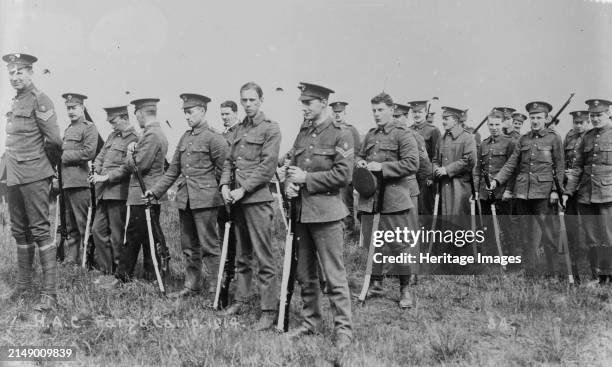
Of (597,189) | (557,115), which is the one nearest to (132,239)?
(597,189)

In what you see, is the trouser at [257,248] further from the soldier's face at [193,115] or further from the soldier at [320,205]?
the soldier's face at [193,115]

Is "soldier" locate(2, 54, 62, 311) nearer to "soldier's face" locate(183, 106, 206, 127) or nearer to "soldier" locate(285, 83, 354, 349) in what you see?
"soldier's face" locate(183, 106, 206, 127)

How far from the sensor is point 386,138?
5746mm

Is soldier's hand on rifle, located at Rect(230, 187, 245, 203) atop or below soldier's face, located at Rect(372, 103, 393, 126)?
below

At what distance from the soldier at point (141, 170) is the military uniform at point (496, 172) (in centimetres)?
459

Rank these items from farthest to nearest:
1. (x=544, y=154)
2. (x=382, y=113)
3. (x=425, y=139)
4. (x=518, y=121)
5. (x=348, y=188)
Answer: (x=518, y=121) < (x=348, y=188) < (x=425, y=139) < (x=544, y=154) < (x=382, y=113)

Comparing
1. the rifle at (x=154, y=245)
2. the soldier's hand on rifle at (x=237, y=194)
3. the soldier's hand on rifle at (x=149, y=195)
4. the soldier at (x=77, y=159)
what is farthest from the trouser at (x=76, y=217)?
the soldier's hand on rifle at (x=237, y=194)

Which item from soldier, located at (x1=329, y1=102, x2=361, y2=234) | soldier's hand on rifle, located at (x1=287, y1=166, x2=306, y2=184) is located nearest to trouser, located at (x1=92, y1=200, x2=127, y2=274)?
soldier's hand on rifle, located at (x1=287, y1=166, x2=306, y2=184)

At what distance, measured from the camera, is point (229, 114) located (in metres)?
7.42

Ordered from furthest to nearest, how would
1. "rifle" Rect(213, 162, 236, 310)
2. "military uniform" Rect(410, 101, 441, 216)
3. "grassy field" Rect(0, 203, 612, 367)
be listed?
"military uniform" Rect(410, 101, 441, 216) → "rifle" Rect(213, 162, 236, 310) → "grassy field" Rect(0, 203, 612, 367)

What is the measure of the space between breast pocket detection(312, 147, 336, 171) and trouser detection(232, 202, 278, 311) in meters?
0.76

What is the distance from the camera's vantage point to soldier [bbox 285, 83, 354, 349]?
4184mm

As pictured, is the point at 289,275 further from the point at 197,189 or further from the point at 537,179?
the point at 537,179

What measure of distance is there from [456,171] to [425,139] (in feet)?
3.63
